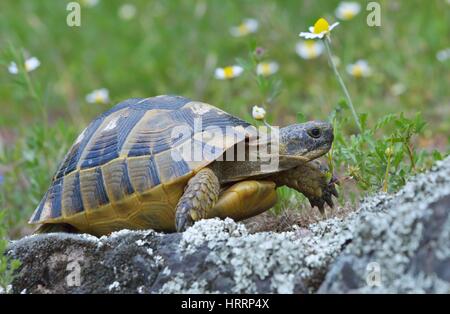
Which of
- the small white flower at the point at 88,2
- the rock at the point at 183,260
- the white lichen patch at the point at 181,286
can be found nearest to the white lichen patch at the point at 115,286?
the rock at the point at 183,260

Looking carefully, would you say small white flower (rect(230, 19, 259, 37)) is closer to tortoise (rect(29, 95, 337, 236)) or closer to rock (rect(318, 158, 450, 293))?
tortoise (rect(29, 95, 337, 236))

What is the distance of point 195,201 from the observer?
3146 mm

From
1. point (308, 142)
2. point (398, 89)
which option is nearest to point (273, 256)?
point (308, 142)

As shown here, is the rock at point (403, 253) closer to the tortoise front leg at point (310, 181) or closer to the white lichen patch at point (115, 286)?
the white lichen patch at point (115, 286)

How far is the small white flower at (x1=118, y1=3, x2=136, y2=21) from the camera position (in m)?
8.62

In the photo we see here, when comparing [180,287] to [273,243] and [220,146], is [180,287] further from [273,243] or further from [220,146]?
[220,146]

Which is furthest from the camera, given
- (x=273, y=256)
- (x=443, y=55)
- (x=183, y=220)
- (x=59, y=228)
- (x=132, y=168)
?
(x=443, y=55)

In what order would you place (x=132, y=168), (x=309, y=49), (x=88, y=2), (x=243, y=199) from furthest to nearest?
1. (x=88, y=2)
2. (x=309, y=49)
3. (x=132, y=168)
4. (x=243, y=199)

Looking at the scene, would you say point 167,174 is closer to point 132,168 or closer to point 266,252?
point 132,168

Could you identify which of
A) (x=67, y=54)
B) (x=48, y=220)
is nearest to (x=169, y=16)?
(x=67, y=54)

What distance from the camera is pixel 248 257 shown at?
2605 mm

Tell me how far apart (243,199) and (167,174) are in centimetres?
36
